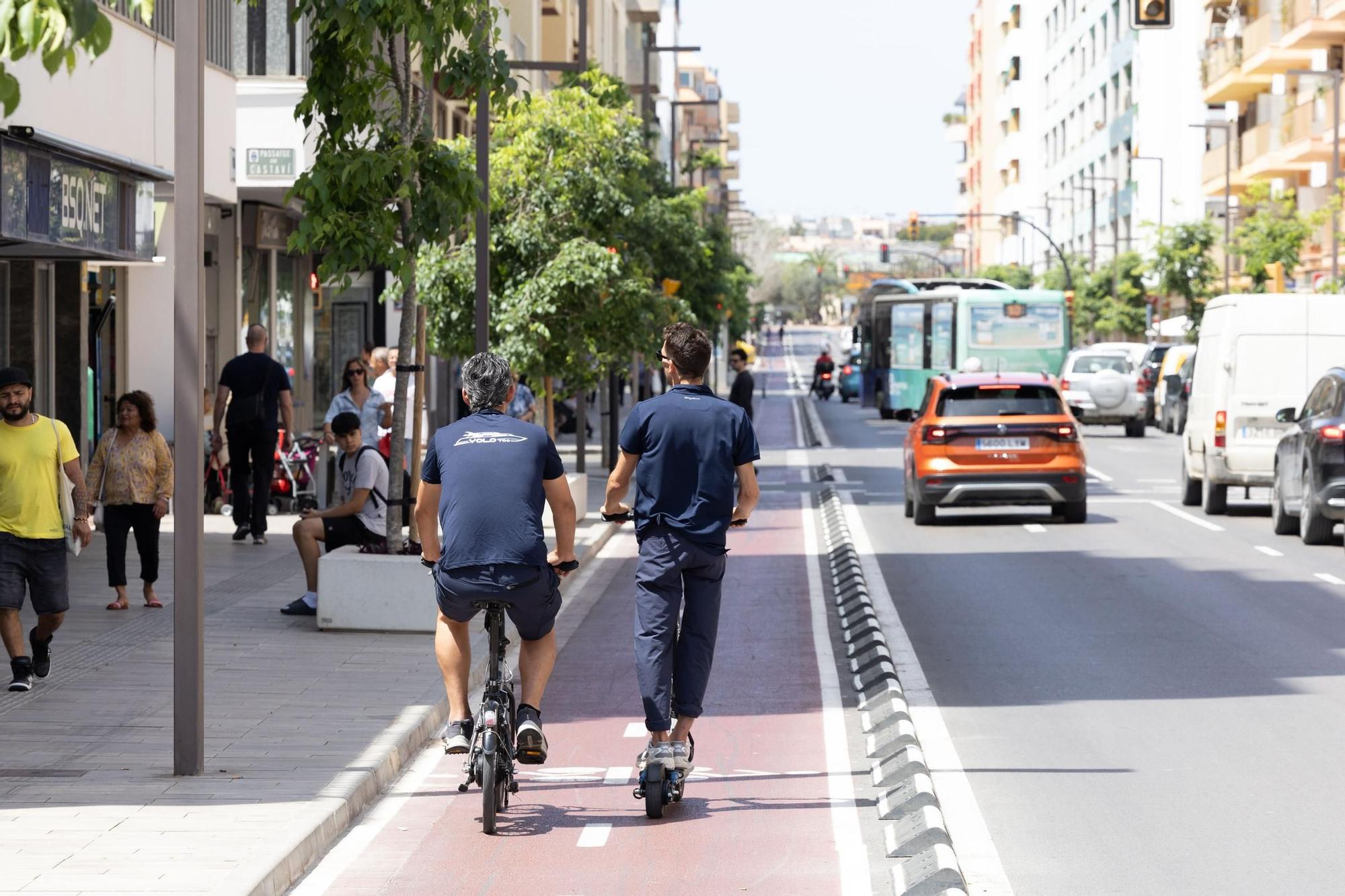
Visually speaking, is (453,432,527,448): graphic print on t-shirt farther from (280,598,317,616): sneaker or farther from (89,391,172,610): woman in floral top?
(89,391,172,610): woman in floral top

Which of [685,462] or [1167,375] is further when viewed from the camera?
[1167,375]

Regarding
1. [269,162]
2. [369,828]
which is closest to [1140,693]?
[369,828]

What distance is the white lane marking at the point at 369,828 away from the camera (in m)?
7.19

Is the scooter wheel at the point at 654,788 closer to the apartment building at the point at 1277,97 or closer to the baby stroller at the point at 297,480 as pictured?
the baby stroller at the point at 297,480

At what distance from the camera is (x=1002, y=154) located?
5162 inches

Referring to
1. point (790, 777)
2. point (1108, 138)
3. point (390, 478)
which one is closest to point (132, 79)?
point (390, 478)

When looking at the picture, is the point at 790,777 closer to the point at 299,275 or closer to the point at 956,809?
the point at 956,809

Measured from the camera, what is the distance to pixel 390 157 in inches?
538

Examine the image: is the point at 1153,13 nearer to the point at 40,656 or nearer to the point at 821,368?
the point at 40,656

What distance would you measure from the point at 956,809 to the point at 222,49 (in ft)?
52.2

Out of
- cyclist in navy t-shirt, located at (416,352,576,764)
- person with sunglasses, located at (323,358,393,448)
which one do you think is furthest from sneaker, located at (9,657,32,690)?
person with sunglasses, located at (323,358,393,448)

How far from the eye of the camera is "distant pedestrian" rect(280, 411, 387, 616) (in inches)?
565

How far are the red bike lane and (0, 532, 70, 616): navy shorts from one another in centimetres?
254

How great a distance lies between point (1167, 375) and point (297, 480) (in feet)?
91.4
